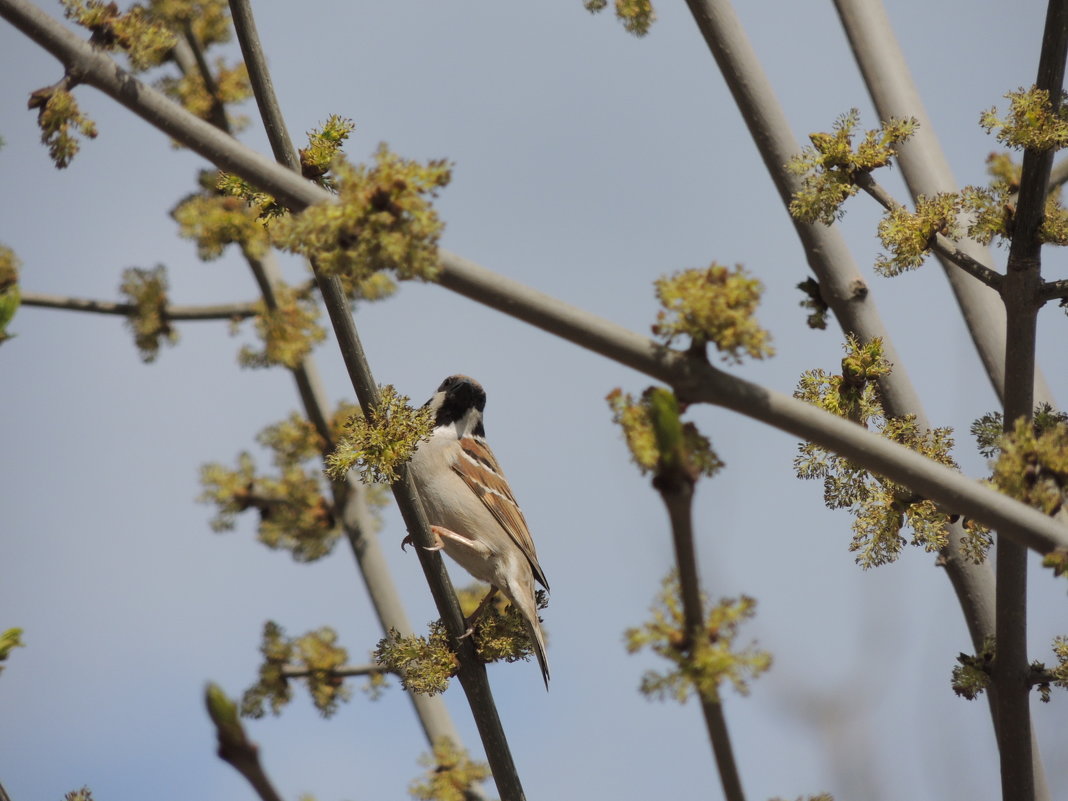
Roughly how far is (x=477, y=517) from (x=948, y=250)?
3487 mm

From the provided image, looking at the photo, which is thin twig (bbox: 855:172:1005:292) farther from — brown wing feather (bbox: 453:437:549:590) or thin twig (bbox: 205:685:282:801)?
brown wing feather (bbox: 453:437:549:590)

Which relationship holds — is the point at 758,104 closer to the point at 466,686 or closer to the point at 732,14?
the point at 732,14

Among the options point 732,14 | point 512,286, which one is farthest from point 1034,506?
point 732,14

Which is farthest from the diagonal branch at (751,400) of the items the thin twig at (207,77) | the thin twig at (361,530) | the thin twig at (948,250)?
the thin twig at (207,77)

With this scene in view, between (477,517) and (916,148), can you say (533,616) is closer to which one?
(477,517)

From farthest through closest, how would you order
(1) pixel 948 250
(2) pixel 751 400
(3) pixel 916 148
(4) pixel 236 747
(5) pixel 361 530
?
(5) pixel 361 530 < (3) pixel 916 148 < (1) pixel 948 250 < (2) pixel 751 400 < (4) pixel 236 747

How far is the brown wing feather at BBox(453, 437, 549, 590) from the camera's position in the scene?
20.7 feet

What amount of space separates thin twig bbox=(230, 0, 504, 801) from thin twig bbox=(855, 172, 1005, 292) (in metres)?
1.82

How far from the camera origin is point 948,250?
3400 millimetres

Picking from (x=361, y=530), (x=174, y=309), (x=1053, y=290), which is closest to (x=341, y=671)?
(x=361, y=530)

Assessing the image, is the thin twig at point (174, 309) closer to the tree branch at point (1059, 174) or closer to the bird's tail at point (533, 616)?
the bird's tail at point (533, 616)

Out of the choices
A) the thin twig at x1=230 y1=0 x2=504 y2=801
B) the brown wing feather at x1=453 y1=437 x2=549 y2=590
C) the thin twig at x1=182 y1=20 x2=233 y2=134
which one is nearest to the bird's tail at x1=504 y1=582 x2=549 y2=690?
the brown wing feather at x1=453 y1=437 x2=549 y2=590

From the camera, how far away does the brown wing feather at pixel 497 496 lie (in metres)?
6.32

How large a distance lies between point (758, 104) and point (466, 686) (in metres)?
2.59
